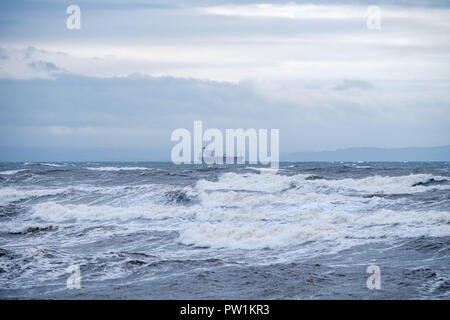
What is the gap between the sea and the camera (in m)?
11.2

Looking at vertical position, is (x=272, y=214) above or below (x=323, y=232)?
below

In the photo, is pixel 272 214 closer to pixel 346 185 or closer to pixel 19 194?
pixel 346 185

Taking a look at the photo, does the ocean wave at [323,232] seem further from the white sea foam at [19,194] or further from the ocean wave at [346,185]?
the white sea foam at [19,194]

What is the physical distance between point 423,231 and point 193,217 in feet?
29.7

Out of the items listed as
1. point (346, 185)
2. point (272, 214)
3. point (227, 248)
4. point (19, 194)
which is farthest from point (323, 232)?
point (19, 194)

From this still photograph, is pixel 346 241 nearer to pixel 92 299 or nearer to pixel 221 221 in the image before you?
pixel 221 221

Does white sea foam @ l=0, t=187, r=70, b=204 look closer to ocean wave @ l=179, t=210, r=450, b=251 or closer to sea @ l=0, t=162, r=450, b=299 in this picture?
sea @ l=0, t=162, r=450, b=299

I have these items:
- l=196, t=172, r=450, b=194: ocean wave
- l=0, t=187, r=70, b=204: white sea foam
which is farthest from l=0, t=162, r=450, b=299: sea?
l=196, t=172, r=450, b=194: ocean wave

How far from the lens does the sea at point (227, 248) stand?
36.7 ft

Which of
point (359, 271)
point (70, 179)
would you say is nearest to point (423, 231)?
point (359, 271)

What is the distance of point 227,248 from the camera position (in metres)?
16.1

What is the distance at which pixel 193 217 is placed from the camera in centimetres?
2262

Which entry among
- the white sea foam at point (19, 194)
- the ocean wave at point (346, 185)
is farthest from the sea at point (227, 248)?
the ocean wave at point (346, 185)
